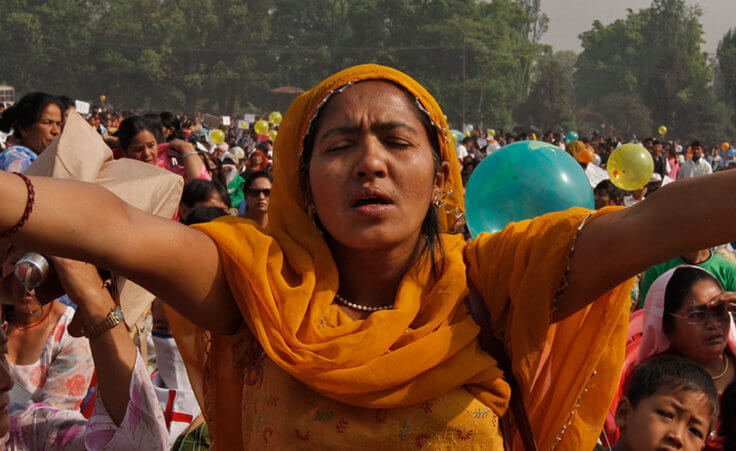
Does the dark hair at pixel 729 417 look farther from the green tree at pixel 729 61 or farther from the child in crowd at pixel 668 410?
the green tree at pixel 729 61

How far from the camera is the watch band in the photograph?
192 centimetres

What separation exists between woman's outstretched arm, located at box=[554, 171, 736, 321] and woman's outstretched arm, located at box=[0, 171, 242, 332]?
2.38 feet

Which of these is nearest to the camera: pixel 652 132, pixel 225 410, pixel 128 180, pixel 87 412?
pixel 225 410

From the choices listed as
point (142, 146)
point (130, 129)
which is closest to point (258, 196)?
point (142, 146)

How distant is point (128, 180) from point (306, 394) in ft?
3.09

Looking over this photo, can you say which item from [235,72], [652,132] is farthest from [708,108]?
[235,72]

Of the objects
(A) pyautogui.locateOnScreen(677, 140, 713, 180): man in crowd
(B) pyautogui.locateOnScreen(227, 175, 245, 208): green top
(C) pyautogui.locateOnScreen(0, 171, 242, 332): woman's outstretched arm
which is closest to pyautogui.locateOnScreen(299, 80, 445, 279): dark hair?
(C) pyautogui.locateOnScreen(0, 171, 242, 332): woman's outstretched arm

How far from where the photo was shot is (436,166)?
185 centimetres

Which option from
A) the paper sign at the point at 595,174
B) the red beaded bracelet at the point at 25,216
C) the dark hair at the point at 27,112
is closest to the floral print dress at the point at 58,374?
the red beaded bracelet at the point at 25,216

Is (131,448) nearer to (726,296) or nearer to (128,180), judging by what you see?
(128,180)

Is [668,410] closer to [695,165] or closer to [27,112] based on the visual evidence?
[27,112]

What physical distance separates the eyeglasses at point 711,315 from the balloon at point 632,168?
4405mm

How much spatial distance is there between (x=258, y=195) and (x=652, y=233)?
4288 millimetres

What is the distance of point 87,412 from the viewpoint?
2836 mm
